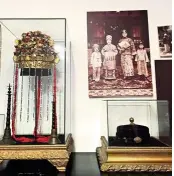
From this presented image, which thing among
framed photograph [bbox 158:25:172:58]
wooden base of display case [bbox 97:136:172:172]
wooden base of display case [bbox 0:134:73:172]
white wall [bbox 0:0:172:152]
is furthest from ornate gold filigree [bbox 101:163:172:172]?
framed photograph [bbox 158:25:172:58]

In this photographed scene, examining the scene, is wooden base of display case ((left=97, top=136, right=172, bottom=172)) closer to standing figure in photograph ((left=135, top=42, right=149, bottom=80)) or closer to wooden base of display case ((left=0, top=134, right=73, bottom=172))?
wooden base of display case ((left=0, top=134, right=73, bottom=172))

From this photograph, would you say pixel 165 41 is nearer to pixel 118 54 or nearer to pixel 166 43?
pixel 166 43

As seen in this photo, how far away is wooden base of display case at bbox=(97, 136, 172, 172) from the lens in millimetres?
915

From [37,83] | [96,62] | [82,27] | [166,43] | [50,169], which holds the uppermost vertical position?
[82,27]

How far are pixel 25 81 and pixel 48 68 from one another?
17 centimetres

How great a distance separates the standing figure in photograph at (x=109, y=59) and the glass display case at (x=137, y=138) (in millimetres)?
239

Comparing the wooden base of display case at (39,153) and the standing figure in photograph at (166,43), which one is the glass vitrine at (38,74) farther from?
the standing figure in photograph at (166,43)

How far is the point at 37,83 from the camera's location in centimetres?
117

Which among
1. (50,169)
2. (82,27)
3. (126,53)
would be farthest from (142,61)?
(50,169)

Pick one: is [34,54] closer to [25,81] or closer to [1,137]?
[25,81]

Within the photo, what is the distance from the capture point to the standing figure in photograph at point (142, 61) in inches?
53.3

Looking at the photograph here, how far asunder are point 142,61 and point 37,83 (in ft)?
2.16

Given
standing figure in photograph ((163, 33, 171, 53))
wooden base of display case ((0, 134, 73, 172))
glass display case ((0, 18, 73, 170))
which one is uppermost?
standing figure in photograph ((163, 33, 171, 53))

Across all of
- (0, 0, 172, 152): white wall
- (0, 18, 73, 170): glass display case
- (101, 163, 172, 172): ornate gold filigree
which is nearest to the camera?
(101, 163, 172, 172): ornate gold filigree
